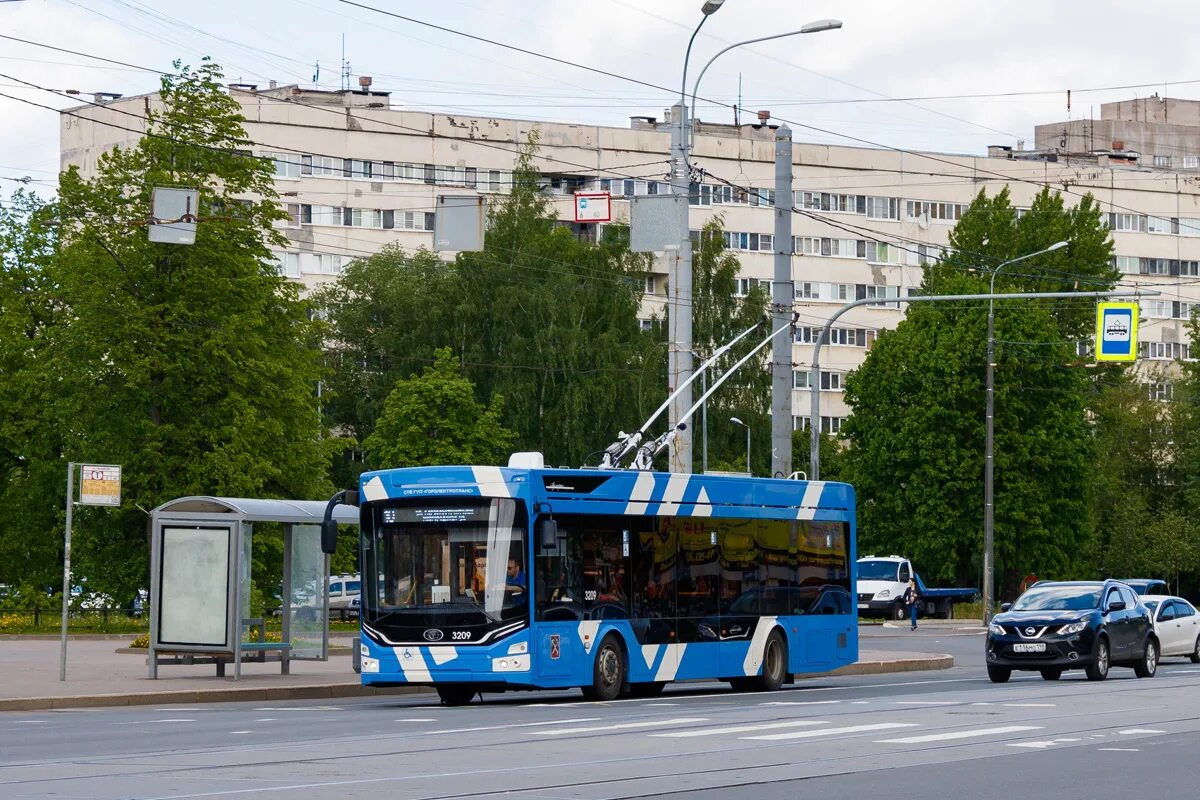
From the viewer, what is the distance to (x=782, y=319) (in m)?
32.7

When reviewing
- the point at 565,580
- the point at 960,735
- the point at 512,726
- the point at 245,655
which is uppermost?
the point at 565,580

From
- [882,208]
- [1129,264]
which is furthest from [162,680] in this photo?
[1129,264]

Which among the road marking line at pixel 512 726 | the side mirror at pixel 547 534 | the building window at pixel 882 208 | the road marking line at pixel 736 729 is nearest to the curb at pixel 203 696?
the side mirror at pixel 547 534

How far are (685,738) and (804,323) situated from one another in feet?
268

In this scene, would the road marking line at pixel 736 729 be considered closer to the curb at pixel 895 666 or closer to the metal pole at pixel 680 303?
the metal pole at pixel 680 303

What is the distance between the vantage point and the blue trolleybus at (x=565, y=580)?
75.9 feet

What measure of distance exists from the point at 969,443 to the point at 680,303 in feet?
142

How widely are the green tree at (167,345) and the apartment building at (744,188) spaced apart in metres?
32.0

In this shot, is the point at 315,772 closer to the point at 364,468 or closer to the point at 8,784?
A: the point at 8,784

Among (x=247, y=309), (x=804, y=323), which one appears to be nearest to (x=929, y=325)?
(x=804, y=323)

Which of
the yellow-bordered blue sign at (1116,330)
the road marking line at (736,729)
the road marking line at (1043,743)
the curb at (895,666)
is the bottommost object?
the curb at (895,666)

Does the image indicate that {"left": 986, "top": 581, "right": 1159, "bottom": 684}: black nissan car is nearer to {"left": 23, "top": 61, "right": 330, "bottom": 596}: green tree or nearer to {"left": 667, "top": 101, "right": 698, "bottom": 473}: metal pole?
{"left": 667, "top": 101, "right": 698, "bottom": 473}: metal pole

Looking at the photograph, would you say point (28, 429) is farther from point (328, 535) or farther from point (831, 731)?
point (831, 731)

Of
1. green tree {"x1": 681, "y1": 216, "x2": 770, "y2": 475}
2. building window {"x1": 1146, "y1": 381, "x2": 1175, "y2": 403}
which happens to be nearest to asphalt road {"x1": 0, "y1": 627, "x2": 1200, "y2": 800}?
green tree {"x1": 681, "y1": 216, "x2": 770, "y2": 475}
